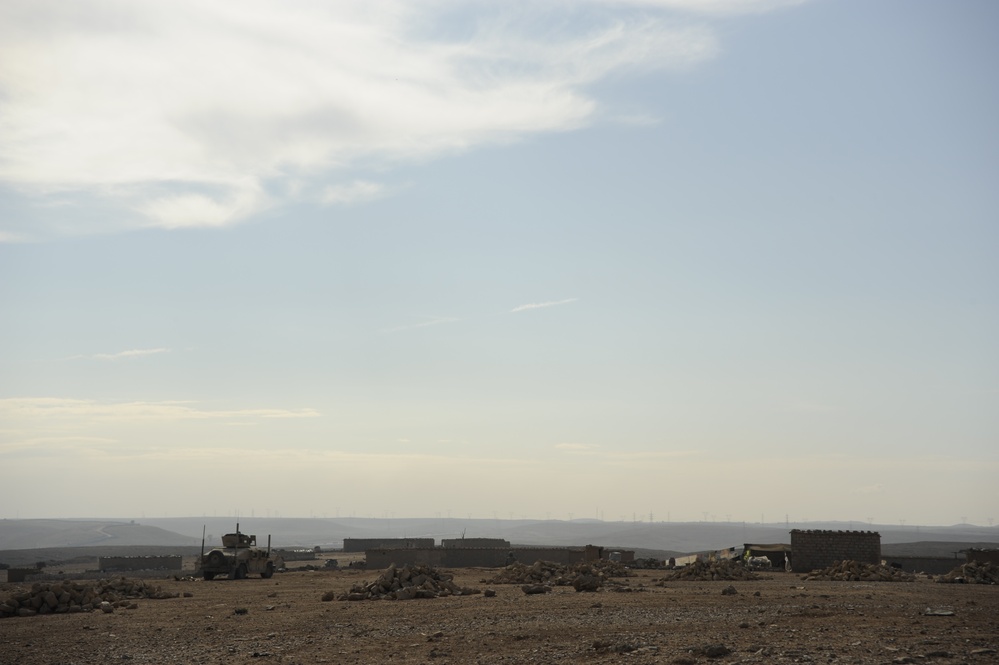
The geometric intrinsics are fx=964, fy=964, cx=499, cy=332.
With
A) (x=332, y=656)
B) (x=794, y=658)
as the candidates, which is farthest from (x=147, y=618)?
(x=794, y=658)

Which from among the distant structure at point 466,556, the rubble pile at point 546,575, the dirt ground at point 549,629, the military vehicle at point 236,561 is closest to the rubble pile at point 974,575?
the dirt ground at point 549,629

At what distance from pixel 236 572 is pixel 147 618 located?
66.0 feet

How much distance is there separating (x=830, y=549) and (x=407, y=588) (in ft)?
80.6

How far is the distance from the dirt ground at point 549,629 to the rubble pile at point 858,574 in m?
4.25

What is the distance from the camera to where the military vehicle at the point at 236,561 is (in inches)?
1855

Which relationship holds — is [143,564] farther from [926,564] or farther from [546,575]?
[926,564]

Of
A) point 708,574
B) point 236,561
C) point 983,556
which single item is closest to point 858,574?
point 708,574

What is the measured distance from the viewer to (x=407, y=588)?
31.6 m

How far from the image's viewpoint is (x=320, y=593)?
35938mm

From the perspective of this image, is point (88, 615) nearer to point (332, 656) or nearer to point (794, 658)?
point (332, 656)

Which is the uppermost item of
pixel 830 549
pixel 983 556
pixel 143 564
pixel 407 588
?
pixel 830 549

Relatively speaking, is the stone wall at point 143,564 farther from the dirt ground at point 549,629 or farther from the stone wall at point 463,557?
the dirt ground at point 549,629

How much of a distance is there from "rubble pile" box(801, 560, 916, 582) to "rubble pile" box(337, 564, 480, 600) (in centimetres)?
1556

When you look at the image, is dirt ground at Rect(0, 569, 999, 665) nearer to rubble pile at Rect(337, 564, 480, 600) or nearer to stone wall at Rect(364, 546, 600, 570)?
rubble pile at Rect(337, 564, 480, 600)
